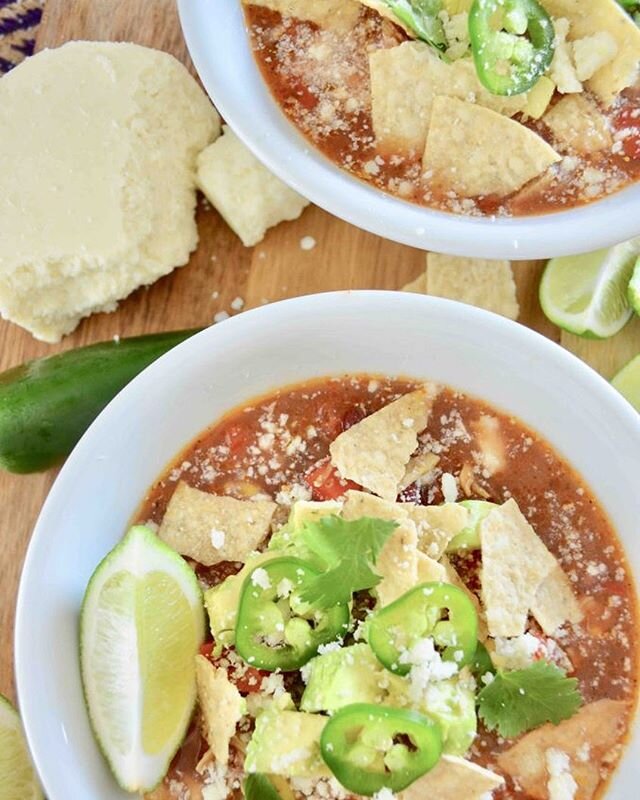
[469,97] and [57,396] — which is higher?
[469,97]

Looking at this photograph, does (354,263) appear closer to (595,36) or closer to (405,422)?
(405,422)

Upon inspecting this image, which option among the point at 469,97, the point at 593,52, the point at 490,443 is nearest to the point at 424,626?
the point at 490,443

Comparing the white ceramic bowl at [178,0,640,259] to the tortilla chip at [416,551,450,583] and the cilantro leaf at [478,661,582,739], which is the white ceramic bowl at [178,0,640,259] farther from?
the cilantro leaf at [478,661,582,739]

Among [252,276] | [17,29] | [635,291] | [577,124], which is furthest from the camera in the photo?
[17,29]

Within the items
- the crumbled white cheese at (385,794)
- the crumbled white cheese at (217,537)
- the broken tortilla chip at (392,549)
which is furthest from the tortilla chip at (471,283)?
the crumbled white cheese at (385,794)

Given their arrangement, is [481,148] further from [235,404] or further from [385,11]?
[235,404]

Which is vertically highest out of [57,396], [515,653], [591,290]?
[57,396]

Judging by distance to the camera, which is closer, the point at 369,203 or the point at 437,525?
the point at 437,525
